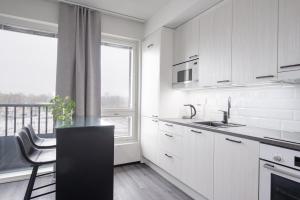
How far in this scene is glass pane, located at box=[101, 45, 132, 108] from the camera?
127 inches

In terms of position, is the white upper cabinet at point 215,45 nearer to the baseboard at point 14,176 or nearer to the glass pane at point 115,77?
the glass pane at point 115,77

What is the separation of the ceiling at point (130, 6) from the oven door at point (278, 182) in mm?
2483

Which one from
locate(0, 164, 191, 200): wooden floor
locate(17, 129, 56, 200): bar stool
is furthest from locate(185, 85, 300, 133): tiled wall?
locate(17, 129, 56, 200): bar stool

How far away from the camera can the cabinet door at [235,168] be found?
142 centimetres

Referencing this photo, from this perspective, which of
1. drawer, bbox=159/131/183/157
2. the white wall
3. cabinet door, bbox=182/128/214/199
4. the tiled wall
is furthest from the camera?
the white wall

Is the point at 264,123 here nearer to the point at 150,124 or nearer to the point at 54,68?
the point at 150,124

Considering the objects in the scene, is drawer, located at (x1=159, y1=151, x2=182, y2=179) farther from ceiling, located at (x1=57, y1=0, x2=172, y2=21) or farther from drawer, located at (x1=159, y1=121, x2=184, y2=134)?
ceiling, located at (x1=57, y1=0, x2=172, y2=21)

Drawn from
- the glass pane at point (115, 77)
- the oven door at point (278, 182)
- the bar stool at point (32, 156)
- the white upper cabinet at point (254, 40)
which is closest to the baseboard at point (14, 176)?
the bar stool at point (32, 156)

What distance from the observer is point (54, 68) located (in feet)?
9.30

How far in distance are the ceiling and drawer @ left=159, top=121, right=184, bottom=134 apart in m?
1.83

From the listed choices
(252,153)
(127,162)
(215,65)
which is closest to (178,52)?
(215,65)

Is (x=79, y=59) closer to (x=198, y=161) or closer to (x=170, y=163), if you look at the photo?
(x=170, y=163)

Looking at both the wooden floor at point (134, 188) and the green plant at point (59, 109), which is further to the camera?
the wooden floor at point (134, 188)

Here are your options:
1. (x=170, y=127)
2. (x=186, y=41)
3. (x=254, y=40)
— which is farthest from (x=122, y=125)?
(x=254, y=40)
